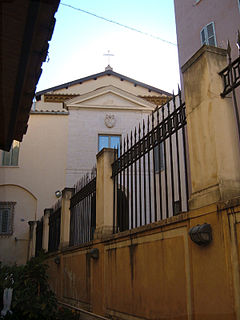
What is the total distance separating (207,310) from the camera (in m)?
3.77

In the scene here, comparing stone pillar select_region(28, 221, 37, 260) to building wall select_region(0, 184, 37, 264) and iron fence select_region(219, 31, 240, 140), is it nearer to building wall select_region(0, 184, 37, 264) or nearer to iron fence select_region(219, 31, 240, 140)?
building wall select_region(0, 184, 37, 264)

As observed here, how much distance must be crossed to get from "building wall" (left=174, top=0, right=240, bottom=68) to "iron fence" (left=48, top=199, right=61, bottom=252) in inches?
286

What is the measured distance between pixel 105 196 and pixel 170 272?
307cm

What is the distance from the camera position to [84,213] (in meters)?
9.36

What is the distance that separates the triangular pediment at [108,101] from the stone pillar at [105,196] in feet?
42.3

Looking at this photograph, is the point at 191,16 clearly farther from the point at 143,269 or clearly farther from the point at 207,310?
the point at 207,310

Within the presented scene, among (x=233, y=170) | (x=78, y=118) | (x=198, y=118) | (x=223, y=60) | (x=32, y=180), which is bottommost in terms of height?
(x=233, y=170)

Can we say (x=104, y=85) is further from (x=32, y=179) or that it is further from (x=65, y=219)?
(x=65, y=219)

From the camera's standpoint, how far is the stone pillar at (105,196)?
7367mm

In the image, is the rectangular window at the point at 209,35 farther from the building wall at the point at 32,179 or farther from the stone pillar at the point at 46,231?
the building wall at the point at 32,179

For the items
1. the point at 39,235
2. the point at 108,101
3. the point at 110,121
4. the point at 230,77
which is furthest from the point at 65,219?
the point at 108,101

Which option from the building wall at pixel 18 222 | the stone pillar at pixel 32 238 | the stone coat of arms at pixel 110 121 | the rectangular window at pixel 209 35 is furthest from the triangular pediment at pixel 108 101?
the rectangular window at pixel 209 35

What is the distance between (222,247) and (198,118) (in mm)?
1517

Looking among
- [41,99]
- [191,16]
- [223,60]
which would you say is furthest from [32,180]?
[223,60]
